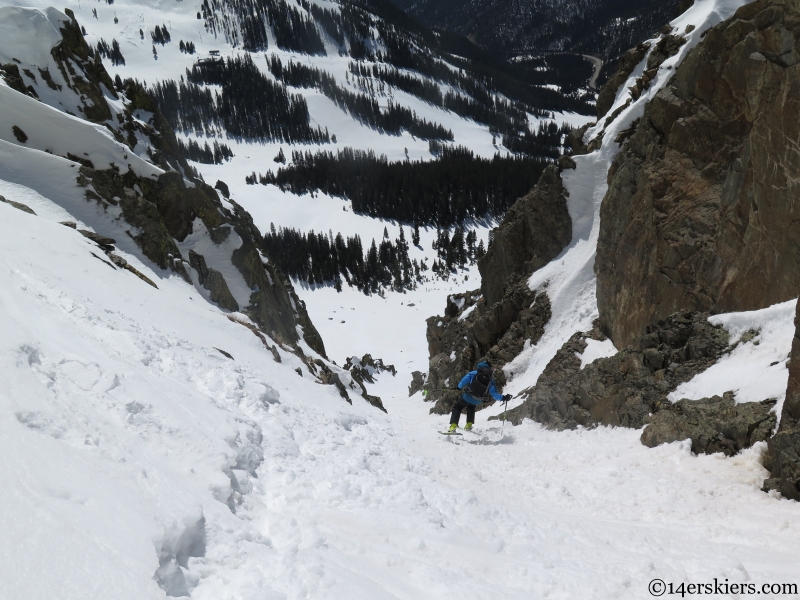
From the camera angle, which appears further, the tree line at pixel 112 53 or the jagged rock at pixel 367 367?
the tree line at pixel 112 53

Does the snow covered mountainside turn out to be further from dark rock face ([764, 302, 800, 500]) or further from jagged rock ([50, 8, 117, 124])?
jagged rock ([50, 8, 117, 124])

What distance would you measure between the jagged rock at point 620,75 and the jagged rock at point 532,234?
4875 mm

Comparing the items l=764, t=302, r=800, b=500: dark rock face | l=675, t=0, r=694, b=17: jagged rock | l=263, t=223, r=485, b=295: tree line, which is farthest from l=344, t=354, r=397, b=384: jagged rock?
l=263, t=223, r=485, b=295: tree line

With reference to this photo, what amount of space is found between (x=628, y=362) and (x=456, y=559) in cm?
965

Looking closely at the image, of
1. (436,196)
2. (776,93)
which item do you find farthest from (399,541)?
(436,196)

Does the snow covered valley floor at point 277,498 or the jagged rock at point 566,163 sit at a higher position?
the jagged rock at point 566,163

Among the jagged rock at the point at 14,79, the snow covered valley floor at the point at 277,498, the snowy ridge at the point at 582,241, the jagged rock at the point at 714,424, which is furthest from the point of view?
the jagged rock at the point at 14,79

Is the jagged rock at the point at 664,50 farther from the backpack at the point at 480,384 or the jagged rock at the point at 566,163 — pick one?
the backpack at the point at 480,384

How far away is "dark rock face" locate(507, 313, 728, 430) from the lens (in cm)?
1112

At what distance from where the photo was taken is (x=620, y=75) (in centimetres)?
2473

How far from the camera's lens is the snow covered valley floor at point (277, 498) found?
3.82 meters

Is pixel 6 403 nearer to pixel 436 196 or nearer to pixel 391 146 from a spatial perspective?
pixel 436 196

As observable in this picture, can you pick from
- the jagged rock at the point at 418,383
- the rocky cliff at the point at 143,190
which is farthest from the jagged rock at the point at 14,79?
the jagged rock at the point at 418,383

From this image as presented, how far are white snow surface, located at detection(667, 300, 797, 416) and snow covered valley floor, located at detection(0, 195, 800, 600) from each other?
169cm
